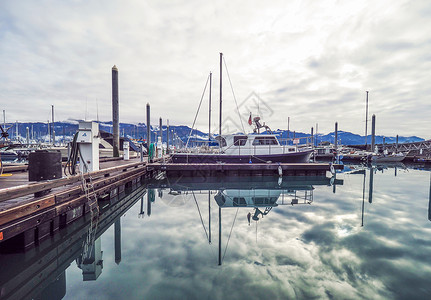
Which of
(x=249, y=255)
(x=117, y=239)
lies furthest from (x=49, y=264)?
(x=249, y=255)

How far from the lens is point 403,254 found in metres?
4.56

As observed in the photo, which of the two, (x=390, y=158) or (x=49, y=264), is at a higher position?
(x=390, y=158)

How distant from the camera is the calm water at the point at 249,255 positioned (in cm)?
336

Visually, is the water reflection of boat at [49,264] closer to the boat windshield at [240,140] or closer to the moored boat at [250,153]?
the moored boat at [250,153]

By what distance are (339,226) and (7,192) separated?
25.9 feet

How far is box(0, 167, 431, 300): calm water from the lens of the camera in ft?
11.0

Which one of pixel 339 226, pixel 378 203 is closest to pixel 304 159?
pixel 378 203

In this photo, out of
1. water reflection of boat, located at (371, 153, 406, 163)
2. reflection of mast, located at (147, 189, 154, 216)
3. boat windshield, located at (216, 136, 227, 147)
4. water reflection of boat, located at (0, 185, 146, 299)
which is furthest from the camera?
Result: water reflection of boat, located at (371, 153, 406, 163)

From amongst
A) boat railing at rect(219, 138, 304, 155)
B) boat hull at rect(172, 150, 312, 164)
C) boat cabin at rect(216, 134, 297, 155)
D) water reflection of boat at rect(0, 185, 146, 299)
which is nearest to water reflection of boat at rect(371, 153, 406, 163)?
boat hull at rect(172, 150, 312, 164)

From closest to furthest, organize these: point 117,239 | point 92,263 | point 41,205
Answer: point 92,263
point 41,205
point 117,239

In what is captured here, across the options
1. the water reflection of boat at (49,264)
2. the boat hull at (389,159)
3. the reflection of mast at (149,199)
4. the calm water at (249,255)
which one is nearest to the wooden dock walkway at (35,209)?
the water reflection of boat at (49,264)

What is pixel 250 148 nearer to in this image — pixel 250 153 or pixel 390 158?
pixel 250 153

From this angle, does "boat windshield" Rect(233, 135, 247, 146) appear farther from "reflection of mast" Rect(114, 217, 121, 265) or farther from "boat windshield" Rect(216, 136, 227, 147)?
"reflection of mast" Rect(114, 217, 121, 265)

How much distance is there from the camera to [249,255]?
14.5 ft
